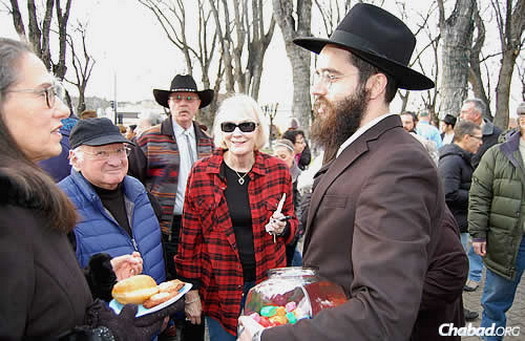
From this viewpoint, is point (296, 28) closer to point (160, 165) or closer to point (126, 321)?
point (160, 165)

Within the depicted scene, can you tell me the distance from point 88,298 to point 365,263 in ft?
3.38

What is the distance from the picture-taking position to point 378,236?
1.35 m

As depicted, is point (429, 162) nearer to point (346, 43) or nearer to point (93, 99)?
point (346, 43)

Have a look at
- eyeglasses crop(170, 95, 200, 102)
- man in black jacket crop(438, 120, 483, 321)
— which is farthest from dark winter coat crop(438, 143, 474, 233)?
eyeglasses crop(170, 95, 200, 102)

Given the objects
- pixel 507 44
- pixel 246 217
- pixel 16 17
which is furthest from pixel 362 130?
pixel 507 44

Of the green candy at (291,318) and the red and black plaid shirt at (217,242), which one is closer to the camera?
the green candy at (291,318)

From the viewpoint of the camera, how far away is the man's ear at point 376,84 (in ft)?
5.72

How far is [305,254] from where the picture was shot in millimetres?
1851

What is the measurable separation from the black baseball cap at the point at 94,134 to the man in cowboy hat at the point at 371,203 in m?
1.42

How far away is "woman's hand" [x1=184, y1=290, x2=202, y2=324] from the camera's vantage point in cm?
303

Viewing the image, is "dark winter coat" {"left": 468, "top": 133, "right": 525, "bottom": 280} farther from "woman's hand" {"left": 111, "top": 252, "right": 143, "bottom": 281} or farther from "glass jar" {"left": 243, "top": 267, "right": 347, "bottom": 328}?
"woman's hand" {"left": 111, "top": 252, "right": 143, "bottom": 281}

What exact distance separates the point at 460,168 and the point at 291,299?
415 centimetres

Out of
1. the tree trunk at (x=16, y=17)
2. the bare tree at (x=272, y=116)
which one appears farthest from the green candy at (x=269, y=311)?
the bare tree at (x=272, y=116)

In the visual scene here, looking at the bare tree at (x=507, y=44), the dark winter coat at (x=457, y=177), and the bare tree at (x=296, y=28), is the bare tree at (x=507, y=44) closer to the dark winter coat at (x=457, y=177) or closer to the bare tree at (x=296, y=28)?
the bare tree at (x=296, y=28)
